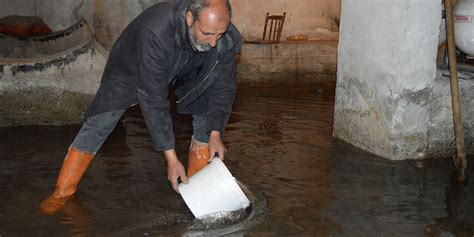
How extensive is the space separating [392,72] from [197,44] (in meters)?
2.37

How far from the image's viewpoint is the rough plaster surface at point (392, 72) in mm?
4863

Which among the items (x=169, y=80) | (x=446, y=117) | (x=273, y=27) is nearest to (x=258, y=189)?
(x=169, y=80)

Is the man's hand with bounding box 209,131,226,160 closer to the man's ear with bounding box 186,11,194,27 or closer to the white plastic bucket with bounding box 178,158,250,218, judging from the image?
the white plastic bucket with bounding box 178,158,250,218

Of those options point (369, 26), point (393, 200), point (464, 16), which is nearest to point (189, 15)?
point (393, 200)

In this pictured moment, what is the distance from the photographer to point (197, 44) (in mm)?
3174

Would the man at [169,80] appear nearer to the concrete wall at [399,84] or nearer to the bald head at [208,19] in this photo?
the bald head at [208,19]

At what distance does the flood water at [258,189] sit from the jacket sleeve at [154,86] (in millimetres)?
619

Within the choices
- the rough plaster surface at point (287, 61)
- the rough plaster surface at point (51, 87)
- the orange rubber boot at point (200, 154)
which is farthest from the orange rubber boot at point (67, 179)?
the rough plaster surface at point (287, 61)

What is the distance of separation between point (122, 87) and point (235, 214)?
3.47 ft

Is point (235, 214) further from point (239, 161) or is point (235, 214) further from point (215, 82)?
point (239, 161)

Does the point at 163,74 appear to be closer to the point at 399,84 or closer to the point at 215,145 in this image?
the point at 215,145

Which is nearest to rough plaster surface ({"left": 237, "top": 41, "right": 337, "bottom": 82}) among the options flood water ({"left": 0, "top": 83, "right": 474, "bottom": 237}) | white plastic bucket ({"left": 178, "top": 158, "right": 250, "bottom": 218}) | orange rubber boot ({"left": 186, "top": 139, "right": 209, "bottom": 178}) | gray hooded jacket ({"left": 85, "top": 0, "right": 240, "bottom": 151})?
flood water ({"left": 0, "top": 83, "right": 474, "bottom": 237})

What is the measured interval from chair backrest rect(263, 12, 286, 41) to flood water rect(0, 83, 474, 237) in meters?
4.63

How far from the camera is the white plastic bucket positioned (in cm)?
342
